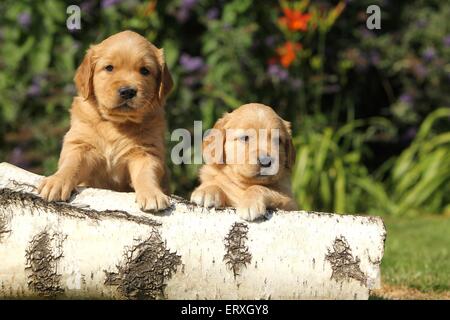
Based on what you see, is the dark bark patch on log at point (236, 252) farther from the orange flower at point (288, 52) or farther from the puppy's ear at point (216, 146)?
the orange flower at point (288, 52)

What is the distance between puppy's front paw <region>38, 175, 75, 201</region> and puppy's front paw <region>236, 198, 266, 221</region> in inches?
37.4

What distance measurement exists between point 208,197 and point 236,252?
461 millimetres

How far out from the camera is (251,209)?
3936mm

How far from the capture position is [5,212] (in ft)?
12.7

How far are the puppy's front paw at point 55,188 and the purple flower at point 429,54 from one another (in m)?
6.35

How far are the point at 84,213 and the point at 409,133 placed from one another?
656 cm

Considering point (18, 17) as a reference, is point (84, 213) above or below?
below

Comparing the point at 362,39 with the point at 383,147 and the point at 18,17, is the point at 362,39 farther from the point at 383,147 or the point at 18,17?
the point at 18,17

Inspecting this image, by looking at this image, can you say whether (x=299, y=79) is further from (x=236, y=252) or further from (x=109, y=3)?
(x=236, y=252)

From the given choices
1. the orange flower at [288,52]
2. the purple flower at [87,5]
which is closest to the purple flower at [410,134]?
the orange flower at [288,52]

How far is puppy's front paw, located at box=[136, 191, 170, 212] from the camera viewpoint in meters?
3.94

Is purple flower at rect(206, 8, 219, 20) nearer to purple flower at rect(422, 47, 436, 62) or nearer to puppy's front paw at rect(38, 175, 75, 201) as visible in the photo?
purple flower at rect(422, 47, 436, 62)

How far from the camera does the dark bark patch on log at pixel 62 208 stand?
3877 millimetres

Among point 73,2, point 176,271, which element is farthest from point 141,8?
point 176,271
